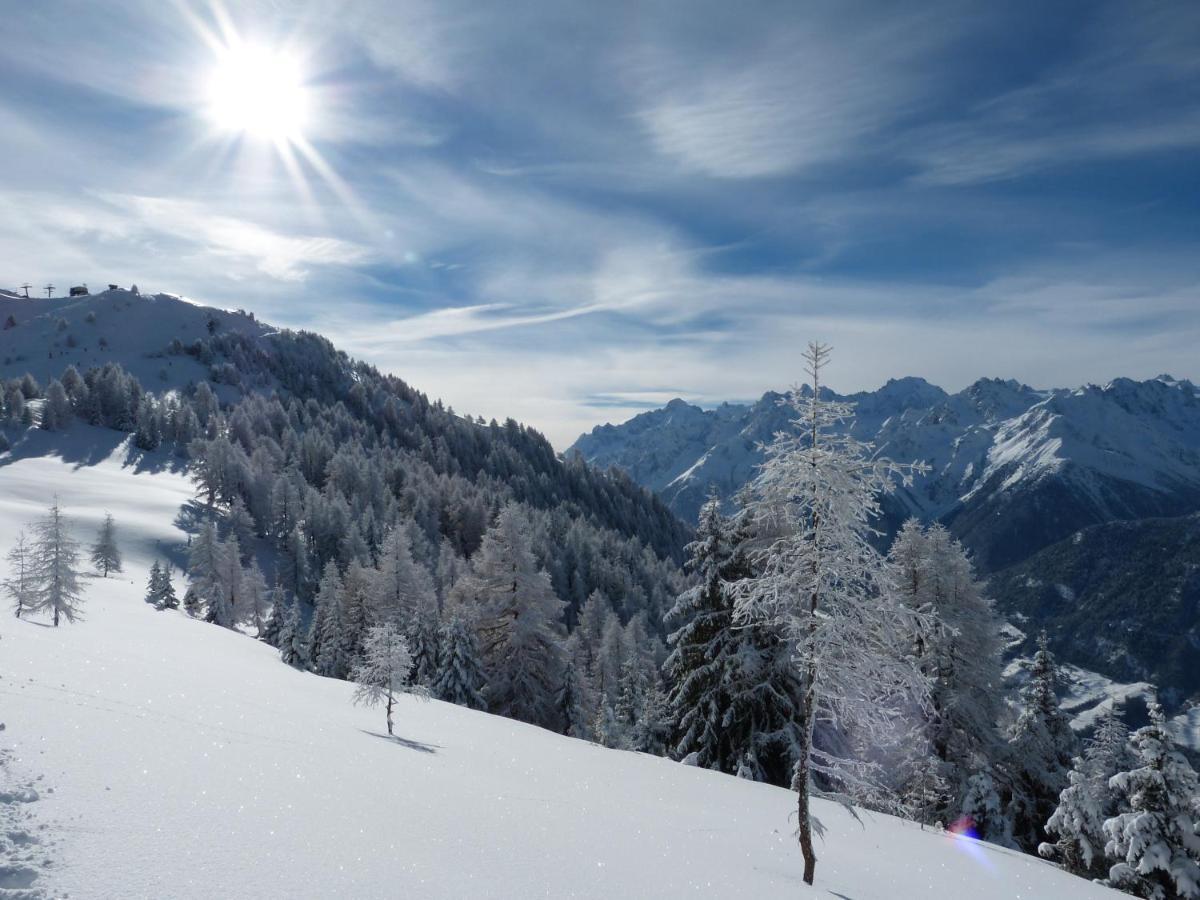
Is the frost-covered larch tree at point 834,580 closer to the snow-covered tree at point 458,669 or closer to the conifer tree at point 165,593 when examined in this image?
the snow-covered tree at point 458,669

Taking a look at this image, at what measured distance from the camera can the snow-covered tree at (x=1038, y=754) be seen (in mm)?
24391

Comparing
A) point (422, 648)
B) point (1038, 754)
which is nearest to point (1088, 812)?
point (1038, 754)

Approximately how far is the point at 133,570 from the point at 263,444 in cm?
5320

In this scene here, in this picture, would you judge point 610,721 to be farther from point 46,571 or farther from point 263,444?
point 263,444

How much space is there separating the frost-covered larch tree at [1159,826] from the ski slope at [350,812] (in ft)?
8.54

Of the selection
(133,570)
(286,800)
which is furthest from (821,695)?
(133,570)

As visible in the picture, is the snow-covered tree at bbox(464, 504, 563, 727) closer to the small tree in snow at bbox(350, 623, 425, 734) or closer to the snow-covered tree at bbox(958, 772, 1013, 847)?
the small tree in snow at bbox(350, 623, 425, 734)

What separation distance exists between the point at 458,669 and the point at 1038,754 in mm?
26073

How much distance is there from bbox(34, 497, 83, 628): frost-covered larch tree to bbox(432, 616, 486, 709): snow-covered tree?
17.7 meters

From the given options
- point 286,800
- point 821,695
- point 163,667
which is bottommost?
point 163,667

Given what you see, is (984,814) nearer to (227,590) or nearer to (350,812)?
(350,812)

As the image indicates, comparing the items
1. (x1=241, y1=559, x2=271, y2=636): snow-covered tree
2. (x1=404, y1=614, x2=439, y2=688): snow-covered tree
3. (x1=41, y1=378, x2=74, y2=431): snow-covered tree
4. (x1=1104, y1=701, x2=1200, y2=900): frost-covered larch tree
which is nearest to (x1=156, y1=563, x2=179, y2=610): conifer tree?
(x1=241, y1=559, x2=271, y2=636): snow-covered tree

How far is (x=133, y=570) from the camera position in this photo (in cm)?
6819

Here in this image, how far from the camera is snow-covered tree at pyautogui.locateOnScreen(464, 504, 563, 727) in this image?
3425 cm
